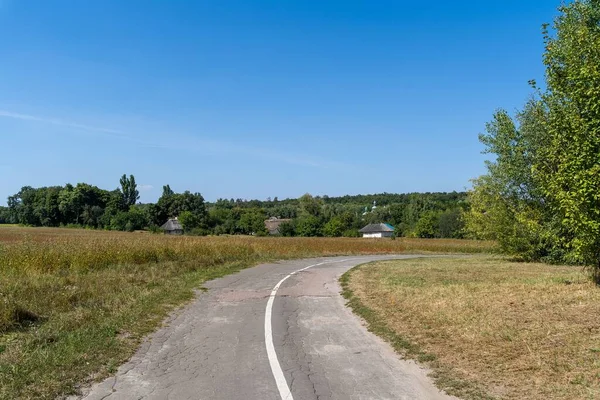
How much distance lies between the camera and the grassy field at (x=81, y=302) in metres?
6.62

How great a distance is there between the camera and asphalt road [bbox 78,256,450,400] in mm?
5906

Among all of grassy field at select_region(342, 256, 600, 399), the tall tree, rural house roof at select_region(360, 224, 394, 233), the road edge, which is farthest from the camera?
the tall tree

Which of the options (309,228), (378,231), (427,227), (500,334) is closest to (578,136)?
(500,334)

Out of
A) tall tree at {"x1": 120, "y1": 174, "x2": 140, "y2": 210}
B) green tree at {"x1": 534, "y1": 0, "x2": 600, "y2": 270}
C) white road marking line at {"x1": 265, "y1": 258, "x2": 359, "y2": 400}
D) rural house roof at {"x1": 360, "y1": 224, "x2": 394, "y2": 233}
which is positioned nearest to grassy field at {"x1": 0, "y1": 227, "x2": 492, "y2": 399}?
white road marking line at {"x1": 265, "y1": 258, "x2": 359, "y2": 400}

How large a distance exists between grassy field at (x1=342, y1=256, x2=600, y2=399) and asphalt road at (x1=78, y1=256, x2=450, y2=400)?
538 mm

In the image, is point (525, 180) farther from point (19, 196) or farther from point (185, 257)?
point (19, 196)

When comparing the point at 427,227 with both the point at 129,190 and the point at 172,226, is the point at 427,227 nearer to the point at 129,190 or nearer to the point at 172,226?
the point at 172,226

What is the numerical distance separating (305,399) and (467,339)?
146 inches

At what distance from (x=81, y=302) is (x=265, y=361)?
275 inches

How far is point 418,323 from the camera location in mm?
9633

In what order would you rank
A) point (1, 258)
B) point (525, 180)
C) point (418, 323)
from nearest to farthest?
point (418, 323), point (1, 258), point (525, 180)

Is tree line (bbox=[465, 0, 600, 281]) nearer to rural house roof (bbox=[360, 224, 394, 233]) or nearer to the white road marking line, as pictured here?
the white road marking line

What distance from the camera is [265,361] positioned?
7332 millimetres

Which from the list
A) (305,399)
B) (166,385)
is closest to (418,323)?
(305,399)
